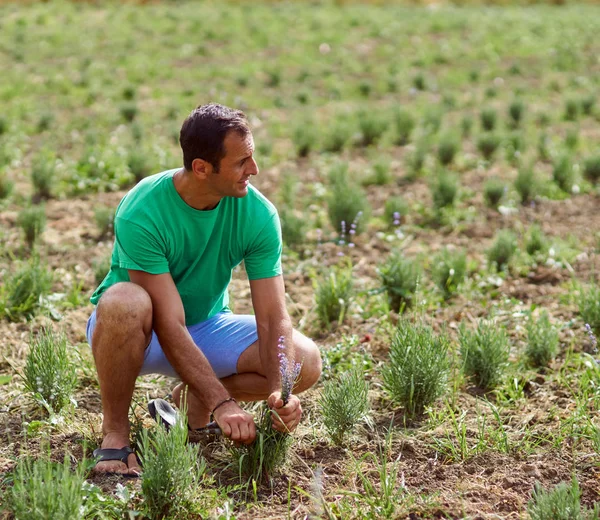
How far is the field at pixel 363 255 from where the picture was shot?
3.24m

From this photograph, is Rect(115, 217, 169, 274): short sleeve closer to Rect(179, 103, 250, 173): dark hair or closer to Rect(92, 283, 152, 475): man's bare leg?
Rect(92, 283, 152, 475): man's bare leg

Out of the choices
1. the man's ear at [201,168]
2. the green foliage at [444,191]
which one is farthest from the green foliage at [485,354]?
the green foliage at [444,191]

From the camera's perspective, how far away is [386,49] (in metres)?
13.9

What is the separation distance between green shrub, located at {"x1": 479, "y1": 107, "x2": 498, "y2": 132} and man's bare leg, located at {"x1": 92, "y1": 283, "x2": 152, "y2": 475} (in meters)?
6.84

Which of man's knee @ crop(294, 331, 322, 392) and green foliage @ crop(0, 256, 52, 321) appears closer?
man's knee @ crop(294, 331, 322, 392)

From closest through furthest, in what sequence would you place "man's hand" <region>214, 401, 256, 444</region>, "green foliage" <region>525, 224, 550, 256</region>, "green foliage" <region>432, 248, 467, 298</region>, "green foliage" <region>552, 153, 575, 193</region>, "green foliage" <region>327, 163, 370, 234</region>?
1. "man's hand" <region>214, 401, 256, 444</region>
2. "green foliage" <region>432, 248, 467, 298</region>
3. "green foliage" <region>525, 224, 550, 256</region>
4. "green foliage" <region>327, 163, 370, 234</region>
5. "green foliage" <region>552, 153, 575, 193</region>

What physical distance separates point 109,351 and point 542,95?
9.37 m

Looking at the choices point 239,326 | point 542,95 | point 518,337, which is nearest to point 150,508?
point 239,326

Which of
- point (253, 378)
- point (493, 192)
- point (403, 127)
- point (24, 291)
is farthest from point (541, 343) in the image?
point (403, 127)

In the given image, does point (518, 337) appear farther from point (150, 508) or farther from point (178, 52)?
point (178, 52)

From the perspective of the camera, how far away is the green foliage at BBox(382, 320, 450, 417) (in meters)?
Answer: 3.67

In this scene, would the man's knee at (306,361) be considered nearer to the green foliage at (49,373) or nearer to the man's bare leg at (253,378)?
the man's bare leg at (253,378)

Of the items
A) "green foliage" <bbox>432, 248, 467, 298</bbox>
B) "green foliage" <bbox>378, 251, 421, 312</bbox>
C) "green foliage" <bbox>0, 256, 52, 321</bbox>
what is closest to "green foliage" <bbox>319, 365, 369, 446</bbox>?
"green foliage" <bbox>378, 251, 421, 312</bbox>

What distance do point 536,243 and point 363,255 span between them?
122 centimetres
